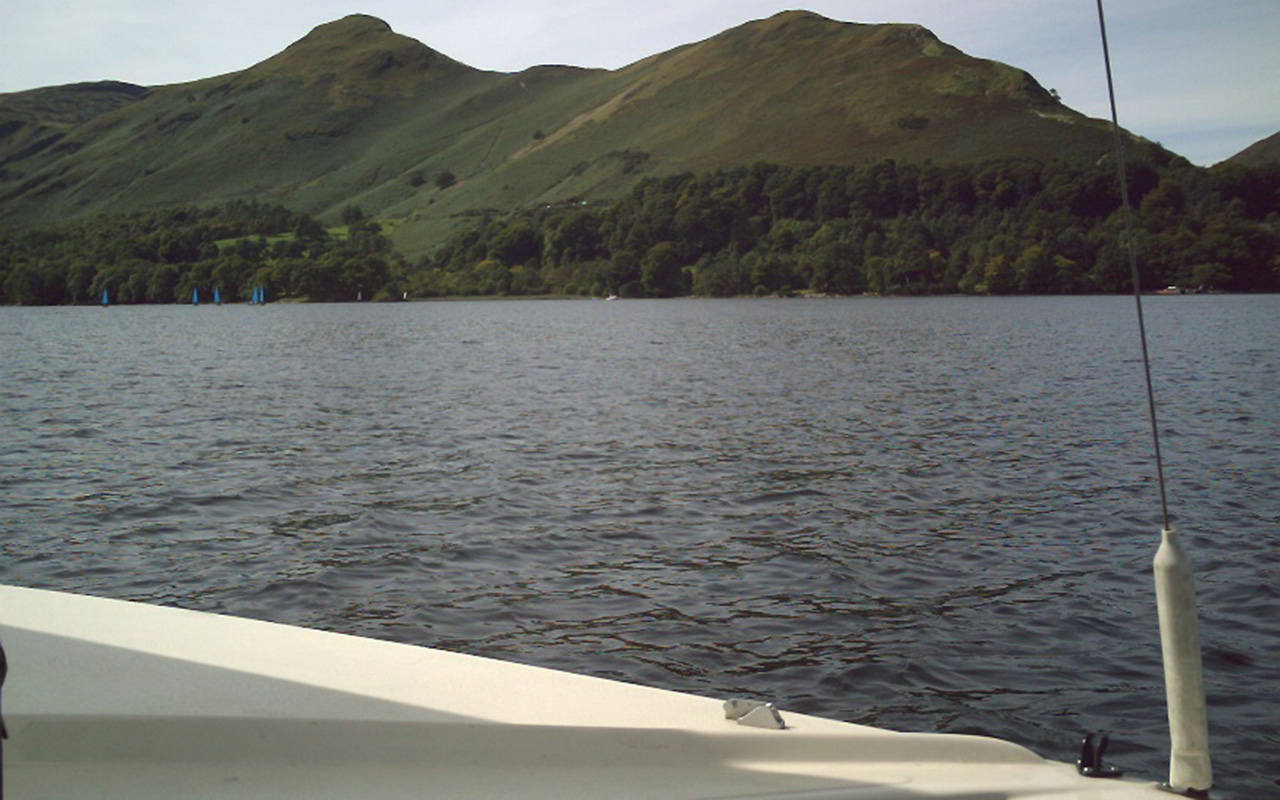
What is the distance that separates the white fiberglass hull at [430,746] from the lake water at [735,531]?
3.91m

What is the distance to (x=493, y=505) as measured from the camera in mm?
16547

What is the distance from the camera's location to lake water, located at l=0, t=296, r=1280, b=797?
353 inches

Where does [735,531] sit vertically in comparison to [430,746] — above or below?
below

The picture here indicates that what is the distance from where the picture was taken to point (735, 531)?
14.6 metres

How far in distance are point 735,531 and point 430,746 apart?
35.7 ft

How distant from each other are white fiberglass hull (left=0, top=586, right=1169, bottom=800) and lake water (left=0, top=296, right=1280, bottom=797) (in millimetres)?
3912

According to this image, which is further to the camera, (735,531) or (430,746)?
(735,531)

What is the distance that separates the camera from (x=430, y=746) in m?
3.93

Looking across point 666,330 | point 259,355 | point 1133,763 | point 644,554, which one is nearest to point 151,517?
point 644,554

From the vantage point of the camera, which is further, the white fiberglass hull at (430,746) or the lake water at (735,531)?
the lake water at (735,531)

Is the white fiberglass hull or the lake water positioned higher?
the white fiberglass hull

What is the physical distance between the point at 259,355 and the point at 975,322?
206 feet

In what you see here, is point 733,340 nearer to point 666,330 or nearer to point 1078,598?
point 666,330

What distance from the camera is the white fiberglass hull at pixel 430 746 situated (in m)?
3.68
